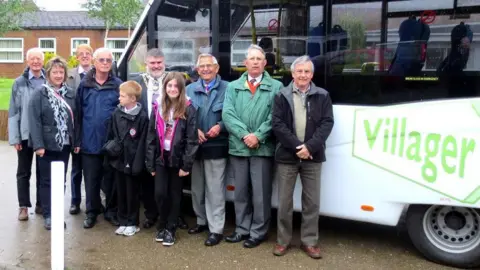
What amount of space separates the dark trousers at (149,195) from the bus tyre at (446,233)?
2523 millimetres

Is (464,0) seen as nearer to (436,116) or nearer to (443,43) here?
(443,43)

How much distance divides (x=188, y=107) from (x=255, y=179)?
901mm

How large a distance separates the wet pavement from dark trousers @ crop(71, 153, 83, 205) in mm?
380

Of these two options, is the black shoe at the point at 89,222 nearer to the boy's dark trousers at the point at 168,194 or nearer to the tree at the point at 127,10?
the boy's dark trousers at the point at 168,194

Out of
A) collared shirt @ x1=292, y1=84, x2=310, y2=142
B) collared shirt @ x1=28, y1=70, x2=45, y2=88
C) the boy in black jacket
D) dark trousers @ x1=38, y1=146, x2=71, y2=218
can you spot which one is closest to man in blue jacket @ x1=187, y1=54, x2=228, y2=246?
the boy in black jacket

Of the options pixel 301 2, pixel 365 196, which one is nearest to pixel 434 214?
pixel 365 196

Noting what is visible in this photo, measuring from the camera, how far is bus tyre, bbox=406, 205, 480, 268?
4.56 metres

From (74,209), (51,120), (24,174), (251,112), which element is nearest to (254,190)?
(251,112)

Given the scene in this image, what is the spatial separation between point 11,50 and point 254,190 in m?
33.5

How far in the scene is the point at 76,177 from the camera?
6.05 meters

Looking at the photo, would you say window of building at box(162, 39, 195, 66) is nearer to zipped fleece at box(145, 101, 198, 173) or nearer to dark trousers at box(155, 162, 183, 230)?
zipped fleece at box(145, 101, 198, 173)

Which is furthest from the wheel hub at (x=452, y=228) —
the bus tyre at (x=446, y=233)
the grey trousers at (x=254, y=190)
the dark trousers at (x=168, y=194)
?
the dark trousers at (x=168, y=194)

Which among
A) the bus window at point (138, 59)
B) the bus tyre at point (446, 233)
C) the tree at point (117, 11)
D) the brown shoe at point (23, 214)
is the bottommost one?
the brown shoe at point (23, 214)

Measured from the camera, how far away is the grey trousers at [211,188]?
5117 mm
